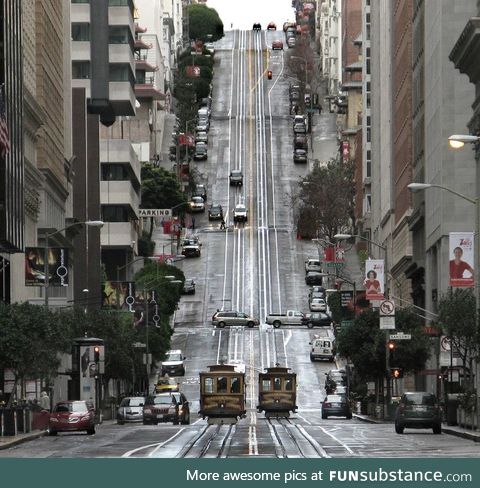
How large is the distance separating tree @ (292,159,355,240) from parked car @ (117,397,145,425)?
8831 centimetres

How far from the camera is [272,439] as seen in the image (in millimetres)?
59875

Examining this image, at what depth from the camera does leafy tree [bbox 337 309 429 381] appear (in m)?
101

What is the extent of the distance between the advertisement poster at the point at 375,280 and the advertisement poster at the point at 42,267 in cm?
1406

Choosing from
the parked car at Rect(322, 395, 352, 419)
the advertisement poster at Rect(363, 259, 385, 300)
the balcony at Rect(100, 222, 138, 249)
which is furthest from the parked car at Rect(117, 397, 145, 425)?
the balcony at Rect(100, 222, 138, 249)

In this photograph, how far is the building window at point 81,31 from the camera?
15675 centimetres

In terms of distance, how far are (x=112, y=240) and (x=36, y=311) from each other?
82472 mm

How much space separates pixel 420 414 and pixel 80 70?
312 ft

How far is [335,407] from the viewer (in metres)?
94.0

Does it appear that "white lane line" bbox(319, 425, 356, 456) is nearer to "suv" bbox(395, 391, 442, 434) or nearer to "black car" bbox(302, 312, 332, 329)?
"suv" bbox(395, 391, 442, 434)

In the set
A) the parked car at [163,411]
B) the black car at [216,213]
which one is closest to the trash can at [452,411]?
the parked car at [163,411]

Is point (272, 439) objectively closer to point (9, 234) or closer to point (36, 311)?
point (36, 311)

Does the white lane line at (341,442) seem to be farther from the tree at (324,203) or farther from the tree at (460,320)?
the tree at (324,203)

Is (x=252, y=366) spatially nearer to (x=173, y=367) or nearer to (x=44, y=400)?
(x=173, y=367)

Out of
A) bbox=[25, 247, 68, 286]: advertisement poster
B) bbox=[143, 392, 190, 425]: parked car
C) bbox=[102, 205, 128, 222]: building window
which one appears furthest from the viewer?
bbox=[102, 205, 128, 222]: building window
